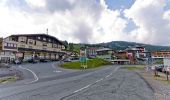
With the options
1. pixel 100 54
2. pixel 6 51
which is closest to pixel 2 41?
pixel 6 51

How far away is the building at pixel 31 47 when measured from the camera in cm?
9481

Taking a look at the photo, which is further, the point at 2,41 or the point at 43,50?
the point at 43,50

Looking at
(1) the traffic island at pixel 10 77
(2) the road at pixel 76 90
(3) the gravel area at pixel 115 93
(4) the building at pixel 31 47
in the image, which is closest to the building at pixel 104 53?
(4) the building at pixel 31 47

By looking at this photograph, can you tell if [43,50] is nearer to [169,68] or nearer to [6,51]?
[6,51]

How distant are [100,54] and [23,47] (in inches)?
3352

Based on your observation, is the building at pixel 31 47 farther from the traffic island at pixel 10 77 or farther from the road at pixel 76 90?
the road at pixel 76 90

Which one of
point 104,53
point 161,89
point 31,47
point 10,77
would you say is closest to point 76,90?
point 161,89

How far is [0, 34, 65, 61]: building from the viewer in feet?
311

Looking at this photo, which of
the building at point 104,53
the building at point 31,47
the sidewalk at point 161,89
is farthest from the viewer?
the building at point 104,53

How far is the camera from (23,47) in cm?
10444

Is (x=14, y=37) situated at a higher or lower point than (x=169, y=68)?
higher

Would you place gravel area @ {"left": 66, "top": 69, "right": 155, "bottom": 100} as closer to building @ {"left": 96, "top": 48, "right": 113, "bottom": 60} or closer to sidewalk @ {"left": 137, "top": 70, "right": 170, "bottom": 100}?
sidewalk @ {"left": 137, "top": 70, "right": 170, "bottom": 100}

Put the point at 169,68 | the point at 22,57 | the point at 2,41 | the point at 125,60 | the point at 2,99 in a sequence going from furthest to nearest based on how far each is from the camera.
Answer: the point at 125,60 < the point at 22,57 < the point at 2,41 < the point at 169,68 < the point at 2,99

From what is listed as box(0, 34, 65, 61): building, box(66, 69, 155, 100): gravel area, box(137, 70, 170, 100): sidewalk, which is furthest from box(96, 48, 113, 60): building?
box(66, 69, 155, 100): gravel area
